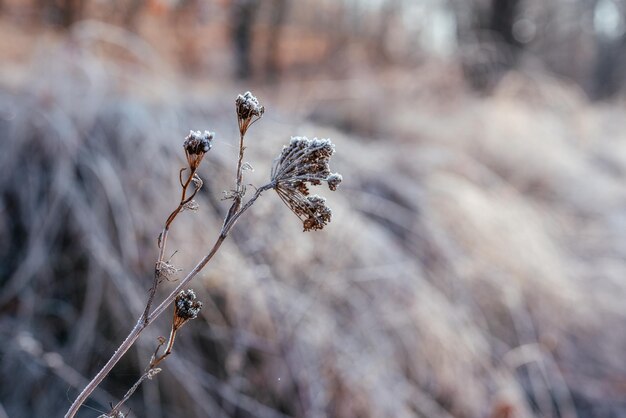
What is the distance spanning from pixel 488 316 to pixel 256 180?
1.16m

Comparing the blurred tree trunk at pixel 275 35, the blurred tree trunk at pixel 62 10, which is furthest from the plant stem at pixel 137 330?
the blurred tree trunk at pixel 275 35

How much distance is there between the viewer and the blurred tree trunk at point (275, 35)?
9.39 metres

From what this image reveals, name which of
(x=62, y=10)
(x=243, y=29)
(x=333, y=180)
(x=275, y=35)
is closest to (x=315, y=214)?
(x=333, y=180)

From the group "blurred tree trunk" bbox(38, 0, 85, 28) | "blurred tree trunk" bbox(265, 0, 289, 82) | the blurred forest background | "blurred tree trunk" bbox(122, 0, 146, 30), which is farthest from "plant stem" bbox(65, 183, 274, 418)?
"blurred tree trunk" bbox(265, 0, 289, 82)

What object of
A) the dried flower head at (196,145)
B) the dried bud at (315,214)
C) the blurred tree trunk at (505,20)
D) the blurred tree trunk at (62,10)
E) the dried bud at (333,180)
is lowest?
the dried flower head at (196,145)

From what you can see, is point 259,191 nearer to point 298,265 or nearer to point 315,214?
point 315,214

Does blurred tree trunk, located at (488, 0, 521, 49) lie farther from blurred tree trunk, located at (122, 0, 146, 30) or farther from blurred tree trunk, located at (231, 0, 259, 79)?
blurred tree trunk, located at (122, 0, 146, 30)

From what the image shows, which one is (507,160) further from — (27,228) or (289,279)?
(27,228)

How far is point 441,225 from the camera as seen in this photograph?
2926 millimetres

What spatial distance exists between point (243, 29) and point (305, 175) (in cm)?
980

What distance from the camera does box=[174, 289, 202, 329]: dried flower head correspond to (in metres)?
0.39

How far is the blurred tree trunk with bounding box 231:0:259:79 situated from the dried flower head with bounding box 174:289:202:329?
341 inches

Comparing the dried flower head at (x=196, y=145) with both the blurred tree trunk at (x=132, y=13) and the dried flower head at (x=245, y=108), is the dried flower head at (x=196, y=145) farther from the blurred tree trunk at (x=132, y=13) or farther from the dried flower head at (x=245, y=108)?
the blurred tree trunk at (x=132, y=13)

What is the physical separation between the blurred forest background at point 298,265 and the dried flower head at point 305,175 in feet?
2.95
